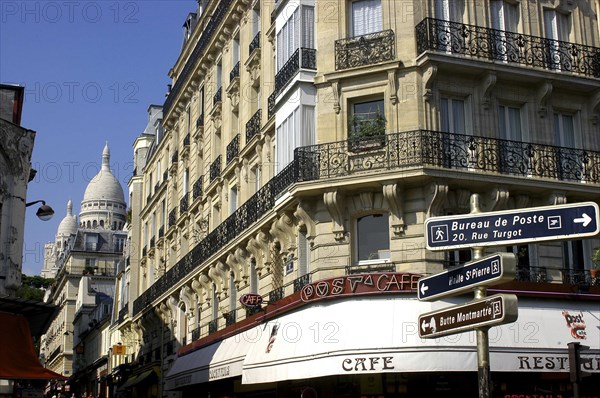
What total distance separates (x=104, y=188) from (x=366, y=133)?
142780mm

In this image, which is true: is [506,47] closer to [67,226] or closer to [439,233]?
[439,233]

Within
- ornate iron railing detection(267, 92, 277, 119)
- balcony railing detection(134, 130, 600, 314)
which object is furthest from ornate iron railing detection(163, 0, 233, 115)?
balcony railing detection(134, 130, 600, 314)

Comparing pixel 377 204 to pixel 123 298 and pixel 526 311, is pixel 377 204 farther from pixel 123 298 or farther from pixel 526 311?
pixel 123 298

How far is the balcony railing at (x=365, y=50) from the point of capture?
856 inches

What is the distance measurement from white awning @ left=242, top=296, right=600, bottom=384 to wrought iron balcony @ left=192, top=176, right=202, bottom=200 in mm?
14523

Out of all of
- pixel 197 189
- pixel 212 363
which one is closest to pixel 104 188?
pixel 197 189

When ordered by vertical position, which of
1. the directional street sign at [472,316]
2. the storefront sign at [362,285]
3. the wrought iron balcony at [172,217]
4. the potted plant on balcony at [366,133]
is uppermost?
the wrought iron balcony at [172,217]

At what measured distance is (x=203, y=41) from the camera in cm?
3531

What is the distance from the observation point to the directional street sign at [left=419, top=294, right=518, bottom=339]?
10.4 metres

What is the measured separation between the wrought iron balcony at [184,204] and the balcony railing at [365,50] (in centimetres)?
1605

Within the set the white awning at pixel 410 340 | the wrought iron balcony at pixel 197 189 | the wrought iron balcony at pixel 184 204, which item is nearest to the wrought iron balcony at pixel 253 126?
the wrought iron balcony at pixel 197 189

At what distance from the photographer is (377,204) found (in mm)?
20922

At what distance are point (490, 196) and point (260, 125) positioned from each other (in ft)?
Result: 29.6

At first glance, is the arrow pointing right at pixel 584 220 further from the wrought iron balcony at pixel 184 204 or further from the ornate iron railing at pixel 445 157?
the wrought iron balcony at pixel 184 204
